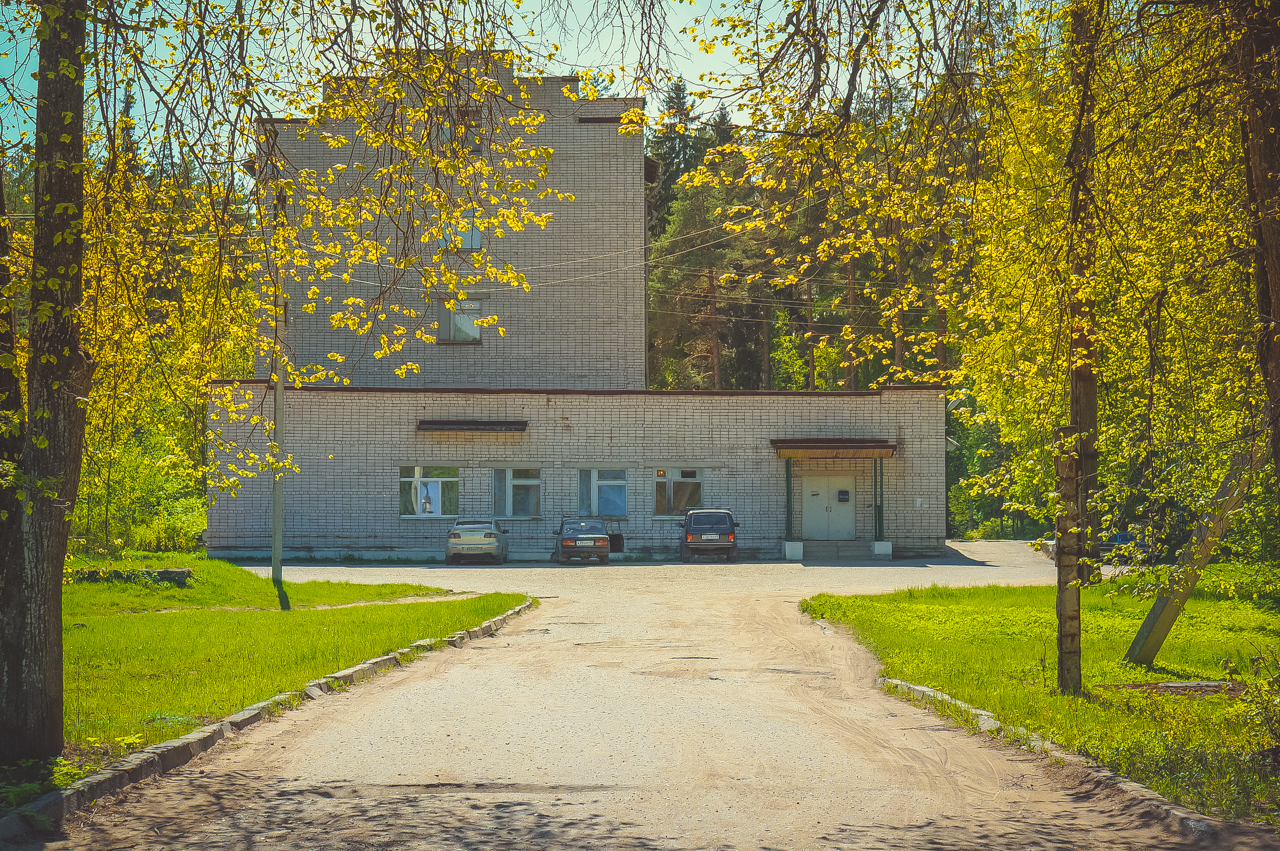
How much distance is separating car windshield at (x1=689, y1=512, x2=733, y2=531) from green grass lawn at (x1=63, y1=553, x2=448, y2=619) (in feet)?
37.9

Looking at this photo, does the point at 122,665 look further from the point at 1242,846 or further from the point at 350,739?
the point at 1242,846

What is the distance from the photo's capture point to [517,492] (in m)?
36.0

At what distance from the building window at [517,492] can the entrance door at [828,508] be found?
9018 millimetres

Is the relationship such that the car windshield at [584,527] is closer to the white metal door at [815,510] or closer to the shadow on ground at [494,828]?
the white metal door at [815,510]

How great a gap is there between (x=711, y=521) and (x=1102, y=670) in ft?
69.5

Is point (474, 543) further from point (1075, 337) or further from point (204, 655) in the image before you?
point (1075, 337)

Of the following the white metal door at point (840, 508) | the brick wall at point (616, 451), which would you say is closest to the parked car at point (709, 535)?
the brick wall at point (616, 451)

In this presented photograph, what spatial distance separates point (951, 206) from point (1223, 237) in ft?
8.21

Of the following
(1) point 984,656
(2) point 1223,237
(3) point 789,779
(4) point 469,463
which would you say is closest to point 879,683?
(1) point 984,656

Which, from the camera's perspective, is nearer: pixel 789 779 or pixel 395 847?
pixel 395 847

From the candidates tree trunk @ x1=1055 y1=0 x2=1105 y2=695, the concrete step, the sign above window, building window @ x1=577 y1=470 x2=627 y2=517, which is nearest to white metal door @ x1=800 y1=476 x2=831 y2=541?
the concrete step

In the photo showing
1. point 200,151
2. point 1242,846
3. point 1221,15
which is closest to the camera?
point 1242,846

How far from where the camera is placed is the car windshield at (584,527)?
32.7 meters

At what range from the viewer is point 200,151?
7582 millimetres
